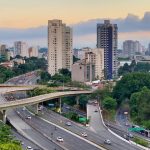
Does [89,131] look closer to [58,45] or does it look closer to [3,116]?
[3,116]

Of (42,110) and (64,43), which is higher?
(64,43)

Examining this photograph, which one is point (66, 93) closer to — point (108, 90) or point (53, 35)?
point (108, 90)

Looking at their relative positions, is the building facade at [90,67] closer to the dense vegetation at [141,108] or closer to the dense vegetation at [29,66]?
the dense vegetation at [29,66]

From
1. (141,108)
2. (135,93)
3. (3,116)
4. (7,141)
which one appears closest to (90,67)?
(135,93)

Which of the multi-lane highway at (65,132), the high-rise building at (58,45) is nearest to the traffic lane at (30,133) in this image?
the multi-lane highway at (65,132)

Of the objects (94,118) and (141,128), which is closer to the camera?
(141,128)

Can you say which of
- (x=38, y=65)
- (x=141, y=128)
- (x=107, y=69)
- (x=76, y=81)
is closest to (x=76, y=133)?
(x=141, y=128)

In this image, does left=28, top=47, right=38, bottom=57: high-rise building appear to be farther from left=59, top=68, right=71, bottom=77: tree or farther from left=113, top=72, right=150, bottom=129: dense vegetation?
left=113, top=72, right=150, bottom=129: dense vegetation
